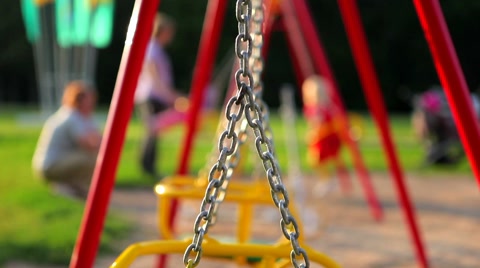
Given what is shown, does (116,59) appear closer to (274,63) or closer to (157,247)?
(274,63)

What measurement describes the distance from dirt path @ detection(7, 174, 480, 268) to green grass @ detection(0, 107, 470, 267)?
290mm

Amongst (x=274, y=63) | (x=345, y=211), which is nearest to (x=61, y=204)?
(x=345, y=211)

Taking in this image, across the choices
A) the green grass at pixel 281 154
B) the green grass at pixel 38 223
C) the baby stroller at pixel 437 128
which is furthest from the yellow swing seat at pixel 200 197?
the baby stroller at pixel 437 128

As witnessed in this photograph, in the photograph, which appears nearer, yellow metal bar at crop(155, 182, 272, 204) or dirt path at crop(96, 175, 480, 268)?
yellow metal bar at crop(155, 182, 272, 204)

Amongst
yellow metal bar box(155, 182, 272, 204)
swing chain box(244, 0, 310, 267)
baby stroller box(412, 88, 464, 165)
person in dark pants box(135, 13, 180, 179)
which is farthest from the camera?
baby stroller box(412, 88, 464, 165)

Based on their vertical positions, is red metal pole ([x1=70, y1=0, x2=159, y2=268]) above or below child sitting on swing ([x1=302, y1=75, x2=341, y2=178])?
below

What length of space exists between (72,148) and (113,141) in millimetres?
3963

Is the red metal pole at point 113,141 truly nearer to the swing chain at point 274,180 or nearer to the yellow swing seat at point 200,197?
the swing chain at point 274,180

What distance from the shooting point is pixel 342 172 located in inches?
304

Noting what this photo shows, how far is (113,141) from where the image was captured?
223 centimetres

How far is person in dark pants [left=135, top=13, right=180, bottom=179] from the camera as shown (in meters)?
7.21

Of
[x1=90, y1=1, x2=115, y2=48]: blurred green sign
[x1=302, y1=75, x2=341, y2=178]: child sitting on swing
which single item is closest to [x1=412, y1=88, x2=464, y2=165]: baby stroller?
[x1=302, y1=75, x2=341, y2=178]: child sitting on swing

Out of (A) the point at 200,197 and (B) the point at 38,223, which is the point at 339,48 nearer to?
(B) the point at 38,223

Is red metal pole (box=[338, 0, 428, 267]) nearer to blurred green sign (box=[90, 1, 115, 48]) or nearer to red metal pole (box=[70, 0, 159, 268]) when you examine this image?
red metal pole (box=[70, 0, 159, 268])
